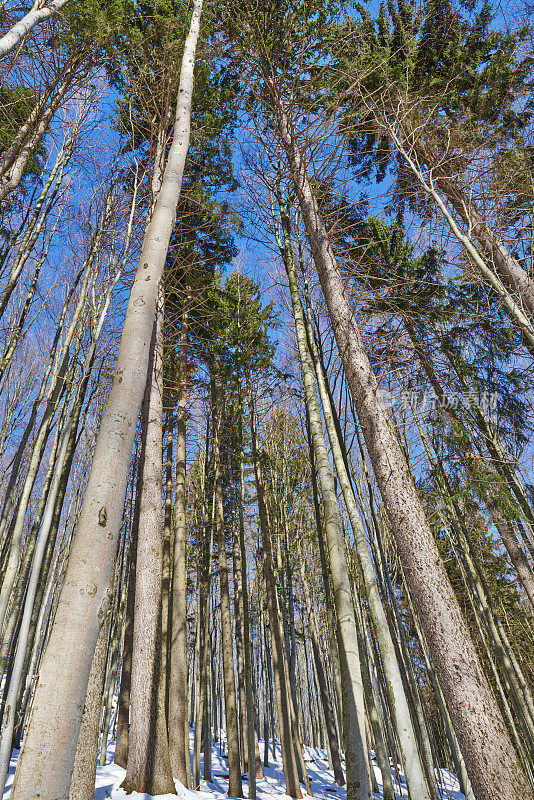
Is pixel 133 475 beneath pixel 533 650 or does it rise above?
above

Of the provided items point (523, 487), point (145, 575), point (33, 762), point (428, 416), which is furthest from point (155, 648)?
point (523, 487)

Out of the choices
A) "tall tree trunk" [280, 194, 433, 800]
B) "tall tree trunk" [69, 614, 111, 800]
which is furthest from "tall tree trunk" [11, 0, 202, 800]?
"tall tree trunk" [280, 194, 433, 800]

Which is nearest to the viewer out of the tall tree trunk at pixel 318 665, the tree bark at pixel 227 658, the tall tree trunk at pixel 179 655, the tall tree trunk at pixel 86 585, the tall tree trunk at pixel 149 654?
the tall tree trunk at pixel 86 585

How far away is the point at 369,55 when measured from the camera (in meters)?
6.84

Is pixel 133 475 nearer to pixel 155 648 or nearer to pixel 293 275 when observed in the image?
pixel 155 648

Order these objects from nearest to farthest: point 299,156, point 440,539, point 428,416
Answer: point 299,156 < point 428,416 < point 440,539

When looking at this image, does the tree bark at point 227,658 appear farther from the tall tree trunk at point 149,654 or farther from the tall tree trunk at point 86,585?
the tall tree trunk at point 86,585

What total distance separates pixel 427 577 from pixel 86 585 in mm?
3479

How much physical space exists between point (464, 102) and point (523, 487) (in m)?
7.47

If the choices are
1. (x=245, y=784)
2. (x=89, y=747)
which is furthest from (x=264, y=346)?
(x=245, y=784)

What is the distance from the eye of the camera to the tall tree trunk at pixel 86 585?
1.40 meters

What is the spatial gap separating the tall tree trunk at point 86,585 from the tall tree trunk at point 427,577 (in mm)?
3138

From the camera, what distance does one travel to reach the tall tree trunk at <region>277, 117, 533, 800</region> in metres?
3.42

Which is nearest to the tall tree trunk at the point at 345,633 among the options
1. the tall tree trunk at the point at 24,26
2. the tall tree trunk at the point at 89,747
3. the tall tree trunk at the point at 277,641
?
the tall tree trunk at the point at 89,747
